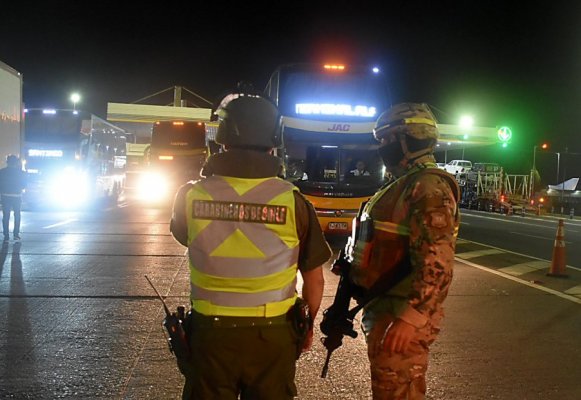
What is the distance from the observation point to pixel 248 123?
2.63m

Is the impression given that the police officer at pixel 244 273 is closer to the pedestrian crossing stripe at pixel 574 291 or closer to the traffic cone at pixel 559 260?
the pedestrian crossing stripe at pixel 574 291

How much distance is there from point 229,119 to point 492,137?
38868mm

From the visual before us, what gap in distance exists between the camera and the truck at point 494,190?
1184 inches

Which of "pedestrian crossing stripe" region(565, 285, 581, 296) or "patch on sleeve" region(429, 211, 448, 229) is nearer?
"patch on sleeve" region(429, 211, 448, 229)

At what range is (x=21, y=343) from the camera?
5520mm

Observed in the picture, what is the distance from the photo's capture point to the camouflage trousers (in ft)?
9.41

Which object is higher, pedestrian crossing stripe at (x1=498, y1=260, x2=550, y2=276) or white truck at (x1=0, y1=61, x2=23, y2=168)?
white truck at (x1=0, y1=61, x2=23, y2=168)

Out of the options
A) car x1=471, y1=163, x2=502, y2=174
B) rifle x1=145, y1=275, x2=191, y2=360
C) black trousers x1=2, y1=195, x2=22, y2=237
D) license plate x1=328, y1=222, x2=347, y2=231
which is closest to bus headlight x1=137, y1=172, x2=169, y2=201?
black trousers x1=2, y1=195, x2=22, y2=237

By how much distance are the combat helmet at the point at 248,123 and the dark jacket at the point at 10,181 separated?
12035 mm

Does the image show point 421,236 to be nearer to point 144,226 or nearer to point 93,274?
point 93,274

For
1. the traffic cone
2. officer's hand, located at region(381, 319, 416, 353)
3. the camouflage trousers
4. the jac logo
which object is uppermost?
the jac logo

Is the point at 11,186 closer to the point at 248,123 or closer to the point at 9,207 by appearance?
the point at 9,207

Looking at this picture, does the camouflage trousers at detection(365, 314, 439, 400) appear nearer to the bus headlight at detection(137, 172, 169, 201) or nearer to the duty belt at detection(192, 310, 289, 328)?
the duty belt at detection(192, 310, 289, 328)

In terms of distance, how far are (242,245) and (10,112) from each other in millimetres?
Answer: 13451
